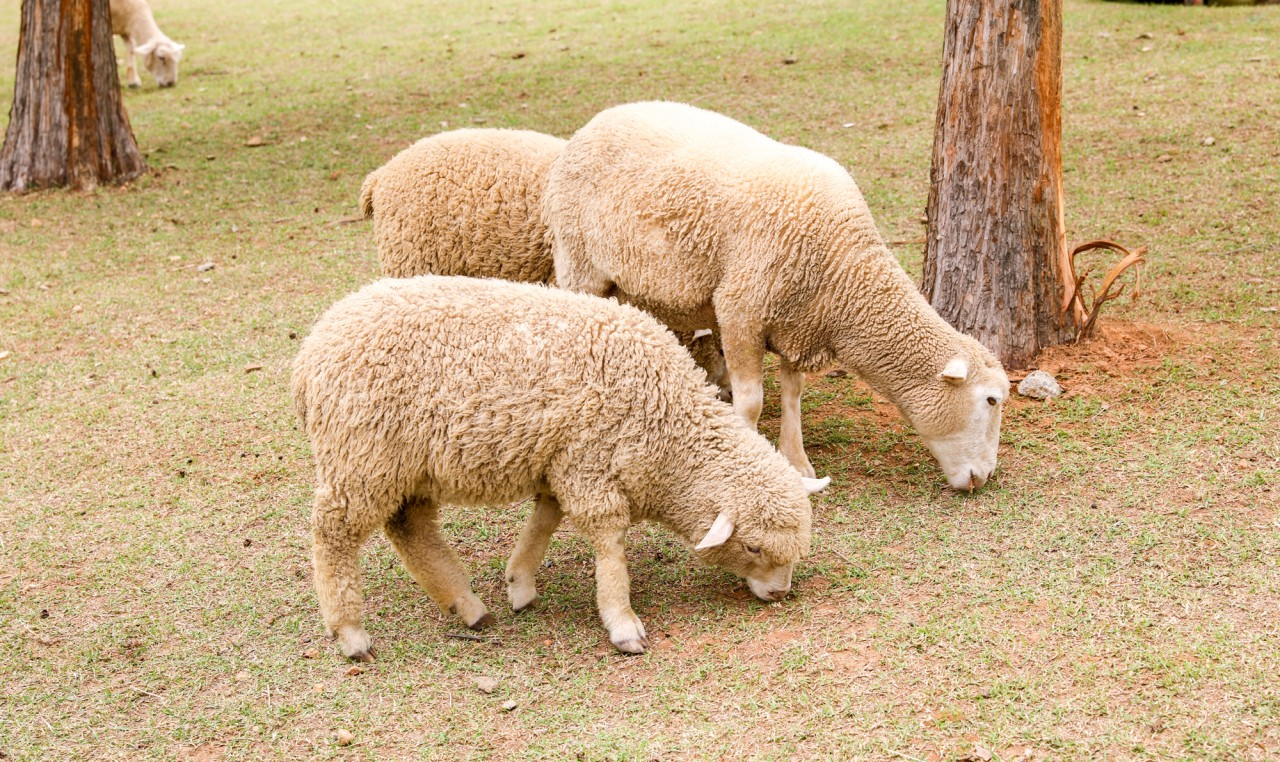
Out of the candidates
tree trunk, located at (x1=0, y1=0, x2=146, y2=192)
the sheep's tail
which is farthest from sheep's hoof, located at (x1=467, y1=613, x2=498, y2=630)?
tree trunk, located at (x1=0, y1=0, x2=146, y2=192)

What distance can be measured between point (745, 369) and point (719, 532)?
144 cm

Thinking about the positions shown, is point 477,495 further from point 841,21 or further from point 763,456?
point 841,21

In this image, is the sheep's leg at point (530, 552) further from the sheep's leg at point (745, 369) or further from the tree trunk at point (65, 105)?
the tree trunk at point (65, 105)

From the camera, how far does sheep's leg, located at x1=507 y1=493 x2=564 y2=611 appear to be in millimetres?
5102

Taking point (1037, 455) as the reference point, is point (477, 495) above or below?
above

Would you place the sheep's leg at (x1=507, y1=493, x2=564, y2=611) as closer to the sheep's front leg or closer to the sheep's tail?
the sheep's front leg

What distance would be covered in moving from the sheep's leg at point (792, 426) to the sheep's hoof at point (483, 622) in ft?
6.26

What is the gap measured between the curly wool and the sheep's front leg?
2.37 m

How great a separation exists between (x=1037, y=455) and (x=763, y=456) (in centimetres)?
193

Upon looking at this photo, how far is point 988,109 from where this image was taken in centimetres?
675

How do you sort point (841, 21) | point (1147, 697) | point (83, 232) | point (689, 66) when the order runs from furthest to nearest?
point (841, 21)
point (689, 66)
point (83, 232)
point (1147, 697)

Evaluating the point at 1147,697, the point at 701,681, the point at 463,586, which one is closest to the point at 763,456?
the point at 701,681

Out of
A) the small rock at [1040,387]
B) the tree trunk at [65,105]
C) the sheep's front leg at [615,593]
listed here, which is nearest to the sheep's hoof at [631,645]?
the sheep's front leg at [615,593]

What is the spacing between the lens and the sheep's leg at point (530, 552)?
5102 mm
